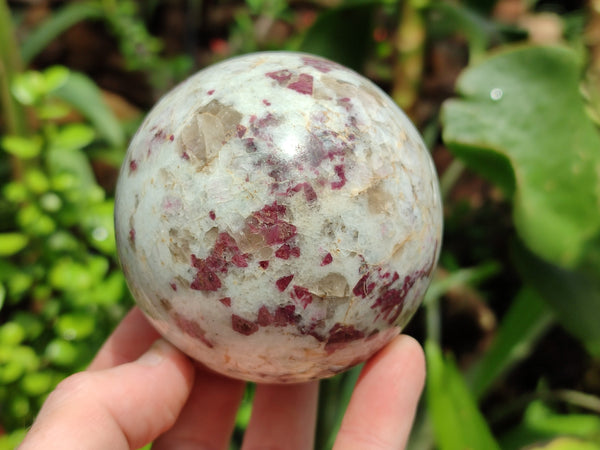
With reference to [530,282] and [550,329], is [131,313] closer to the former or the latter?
[530,282]

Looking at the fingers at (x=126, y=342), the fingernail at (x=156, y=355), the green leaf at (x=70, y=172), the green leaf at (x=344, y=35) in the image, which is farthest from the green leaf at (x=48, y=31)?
the fingernail at (x=156, y=355)

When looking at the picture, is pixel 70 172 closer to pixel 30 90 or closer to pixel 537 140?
pixel 30 90

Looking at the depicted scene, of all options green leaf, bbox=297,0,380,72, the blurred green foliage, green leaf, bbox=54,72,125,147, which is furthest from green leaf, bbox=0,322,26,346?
green leaf, bbox=297,0,380,72

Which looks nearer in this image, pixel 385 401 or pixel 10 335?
pixel 385 401

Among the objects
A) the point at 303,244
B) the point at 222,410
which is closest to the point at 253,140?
the point at 303,244

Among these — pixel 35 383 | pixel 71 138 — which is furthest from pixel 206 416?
pixel 71 138
